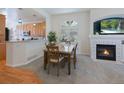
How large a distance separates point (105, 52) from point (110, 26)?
1262mm

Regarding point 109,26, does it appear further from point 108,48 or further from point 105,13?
point 108,48

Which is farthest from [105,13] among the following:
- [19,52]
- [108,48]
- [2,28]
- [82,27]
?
[2,28]

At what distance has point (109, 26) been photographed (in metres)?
5.41

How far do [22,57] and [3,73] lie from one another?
40.3 inches

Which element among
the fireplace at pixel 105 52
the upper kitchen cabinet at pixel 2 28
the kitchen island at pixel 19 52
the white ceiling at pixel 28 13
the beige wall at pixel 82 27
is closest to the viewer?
the kitchen island at pixel 19 52

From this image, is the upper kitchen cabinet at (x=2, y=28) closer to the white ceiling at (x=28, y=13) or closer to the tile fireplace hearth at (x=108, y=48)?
the white ceiling at (x=28, y=13)

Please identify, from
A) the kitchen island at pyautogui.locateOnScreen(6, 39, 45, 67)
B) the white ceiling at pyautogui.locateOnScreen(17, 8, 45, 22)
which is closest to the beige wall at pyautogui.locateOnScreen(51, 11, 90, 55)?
the white ceiling at pyautogui.locateOnScreen(17, 8, 45, 22)

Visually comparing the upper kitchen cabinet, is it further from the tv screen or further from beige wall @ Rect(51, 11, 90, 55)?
the tv screen

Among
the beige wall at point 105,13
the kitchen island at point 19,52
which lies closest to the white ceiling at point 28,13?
the kitchen island at point 19,52

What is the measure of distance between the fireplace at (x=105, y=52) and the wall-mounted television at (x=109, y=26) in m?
0.71

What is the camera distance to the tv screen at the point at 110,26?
519 centimetres

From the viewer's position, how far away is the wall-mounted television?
5195 mm
